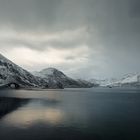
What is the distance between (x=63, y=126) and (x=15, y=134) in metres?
14.9

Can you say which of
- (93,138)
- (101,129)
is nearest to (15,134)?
(93,138)

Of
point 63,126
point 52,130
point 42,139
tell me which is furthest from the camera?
point 63,126

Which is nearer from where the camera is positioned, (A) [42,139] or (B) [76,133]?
(A) [42,139]

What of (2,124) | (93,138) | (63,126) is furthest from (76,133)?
(2,124)

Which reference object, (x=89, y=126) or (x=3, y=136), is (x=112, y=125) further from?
(x=3, y=136)

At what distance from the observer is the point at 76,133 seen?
46.4 m

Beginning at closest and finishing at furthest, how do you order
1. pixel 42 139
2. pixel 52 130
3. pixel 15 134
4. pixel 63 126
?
pixel 42 139, pixel 15 134, pixel 52 130, pixel 63 126

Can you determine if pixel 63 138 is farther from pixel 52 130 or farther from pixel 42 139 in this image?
pixel 52 130

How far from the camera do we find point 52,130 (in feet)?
163

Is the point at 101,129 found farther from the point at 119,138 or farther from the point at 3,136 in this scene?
the point at 3,136

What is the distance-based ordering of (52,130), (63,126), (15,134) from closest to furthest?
(15,134) → (52,130) → (63,126)

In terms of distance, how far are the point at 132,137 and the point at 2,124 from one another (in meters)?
37.5

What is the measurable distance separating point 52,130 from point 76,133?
702 centimetres

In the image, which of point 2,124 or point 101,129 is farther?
point 2,124
